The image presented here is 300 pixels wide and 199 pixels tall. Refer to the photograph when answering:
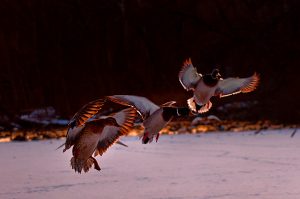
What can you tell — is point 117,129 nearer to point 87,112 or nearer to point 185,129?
point 87,112

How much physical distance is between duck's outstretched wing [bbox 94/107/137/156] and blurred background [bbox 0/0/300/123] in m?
11.1

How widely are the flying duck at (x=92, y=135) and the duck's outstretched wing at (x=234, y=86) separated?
0.85 meters

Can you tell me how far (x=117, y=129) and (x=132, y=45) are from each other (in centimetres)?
1280

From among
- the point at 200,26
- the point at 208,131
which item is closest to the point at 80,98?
the point at 200,26

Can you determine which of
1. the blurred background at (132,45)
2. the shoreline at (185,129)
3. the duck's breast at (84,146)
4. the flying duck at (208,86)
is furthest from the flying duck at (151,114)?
the blurred background at (132,45)

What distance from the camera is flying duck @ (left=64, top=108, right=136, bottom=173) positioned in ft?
19.3

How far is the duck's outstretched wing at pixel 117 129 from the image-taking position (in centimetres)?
601

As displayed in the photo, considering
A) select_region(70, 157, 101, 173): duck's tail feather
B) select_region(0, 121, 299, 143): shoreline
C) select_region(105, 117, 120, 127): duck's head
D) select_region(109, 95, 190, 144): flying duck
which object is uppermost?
select_region(109, 95, 190, 144): flying duck

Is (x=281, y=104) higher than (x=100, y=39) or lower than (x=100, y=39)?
lower

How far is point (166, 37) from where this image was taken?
738 inches

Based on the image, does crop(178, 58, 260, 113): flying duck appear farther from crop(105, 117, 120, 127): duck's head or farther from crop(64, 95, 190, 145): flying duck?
A: crop(105, 117, 120, 127): duck's head

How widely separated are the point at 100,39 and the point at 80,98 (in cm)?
210

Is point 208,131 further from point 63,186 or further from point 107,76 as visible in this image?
point 63,186

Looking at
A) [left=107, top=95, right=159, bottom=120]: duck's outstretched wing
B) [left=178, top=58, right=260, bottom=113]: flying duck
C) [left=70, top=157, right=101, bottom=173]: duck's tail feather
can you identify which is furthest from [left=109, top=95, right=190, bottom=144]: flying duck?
[left=70, top=157, right=101, bottom=173]: duck's tail feather
